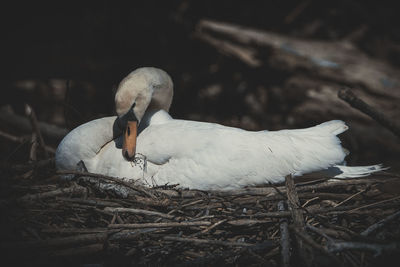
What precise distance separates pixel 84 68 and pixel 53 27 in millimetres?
1527

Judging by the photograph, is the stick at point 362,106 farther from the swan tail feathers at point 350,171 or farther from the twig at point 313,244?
the twig at point 313,244

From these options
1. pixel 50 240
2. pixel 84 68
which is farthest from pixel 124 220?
pixel 84 68

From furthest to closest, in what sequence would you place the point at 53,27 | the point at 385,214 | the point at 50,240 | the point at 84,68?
the point at 53,27
the point at 84,68
the point at 385,214
the point at 50,240

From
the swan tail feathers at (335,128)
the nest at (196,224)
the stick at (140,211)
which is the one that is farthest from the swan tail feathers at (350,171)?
the stick at (140,211)

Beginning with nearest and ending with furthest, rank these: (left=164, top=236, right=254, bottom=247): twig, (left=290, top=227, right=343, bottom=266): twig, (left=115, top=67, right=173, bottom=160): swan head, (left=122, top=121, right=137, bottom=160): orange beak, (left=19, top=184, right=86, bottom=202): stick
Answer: (left=290, top=227, right=343, bottom=266): twig < (left=164, top=236, right=254, bottom=247): twig < (left=19, top=184, right=86, bottom=202): stick < (left=122, top=121, right=137, bottom=160): orange beak < (left=115, top=67, right=173, bottom=160): swan head

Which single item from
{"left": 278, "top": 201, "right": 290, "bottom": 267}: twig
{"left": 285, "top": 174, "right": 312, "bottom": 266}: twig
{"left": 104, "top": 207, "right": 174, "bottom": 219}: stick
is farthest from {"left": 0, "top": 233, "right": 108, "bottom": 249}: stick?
{"left": 285, "top": 174, "right": 312, "bottom": 266}: twig

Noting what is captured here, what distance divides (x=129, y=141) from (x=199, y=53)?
4.90m

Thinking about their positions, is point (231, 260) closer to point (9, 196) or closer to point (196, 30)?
point (9, 196)

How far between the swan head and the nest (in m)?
0.52

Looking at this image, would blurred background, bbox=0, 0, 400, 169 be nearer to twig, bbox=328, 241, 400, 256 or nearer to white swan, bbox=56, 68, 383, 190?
white swan, bbox=56, 68, 383, 190

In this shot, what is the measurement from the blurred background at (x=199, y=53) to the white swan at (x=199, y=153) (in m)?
3.10

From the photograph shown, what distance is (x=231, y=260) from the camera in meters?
2.89

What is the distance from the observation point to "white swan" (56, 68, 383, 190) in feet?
11.5

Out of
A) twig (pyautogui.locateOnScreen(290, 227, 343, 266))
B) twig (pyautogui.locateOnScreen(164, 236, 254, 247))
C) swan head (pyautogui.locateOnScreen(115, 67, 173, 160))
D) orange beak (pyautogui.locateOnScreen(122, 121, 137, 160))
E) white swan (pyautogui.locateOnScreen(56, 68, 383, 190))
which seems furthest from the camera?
swan head (pyautogui.locateOnScreen(115, 67, 173, 160))
